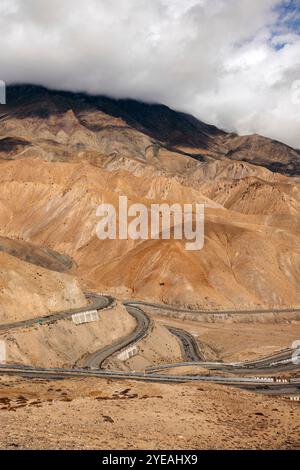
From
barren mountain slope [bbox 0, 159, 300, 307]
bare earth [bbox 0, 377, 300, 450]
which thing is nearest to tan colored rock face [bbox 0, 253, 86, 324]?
bare earth [bbox 0, 377, 300, 450]

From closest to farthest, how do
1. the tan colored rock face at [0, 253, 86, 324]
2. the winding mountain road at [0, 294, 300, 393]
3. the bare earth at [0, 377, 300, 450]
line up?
the bare earth at [0, 377, 300, 450] < the winding mountain road at [0, 294, 300, 393] < the tan colored rock face at [0, 253, 86, 324]

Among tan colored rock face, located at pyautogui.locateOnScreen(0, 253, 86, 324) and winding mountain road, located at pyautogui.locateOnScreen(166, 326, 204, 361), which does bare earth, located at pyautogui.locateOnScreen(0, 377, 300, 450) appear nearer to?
tan colored rock face, located at pyautogui.locateOnScreen(0, 253, 86, 324)

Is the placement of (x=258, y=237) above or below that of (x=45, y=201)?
below

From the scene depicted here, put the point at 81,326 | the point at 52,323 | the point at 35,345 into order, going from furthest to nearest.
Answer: the point at 81,326 → the point at 52,323 → the point at 35,345

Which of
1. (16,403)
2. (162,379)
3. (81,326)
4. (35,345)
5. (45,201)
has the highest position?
(45,201)

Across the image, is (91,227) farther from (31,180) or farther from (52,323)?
(52,323)

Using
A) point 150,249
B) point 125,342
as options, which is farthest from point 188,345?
point 150,249

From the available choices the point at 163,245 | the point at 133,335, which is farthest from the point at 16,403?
the point at 163,245

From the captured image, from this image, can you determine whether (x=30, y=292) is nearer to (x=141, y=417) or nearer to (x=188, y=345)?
(x=188, y=345)

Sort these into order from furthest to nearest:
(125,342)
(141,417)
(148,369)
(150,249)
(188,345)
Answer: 1. (150,249)
2. (188,345)
3. (125,342)
4. (148,369)
5. (141,417)
